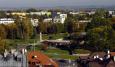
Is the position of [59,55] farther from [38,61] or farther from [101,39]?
[38,61]

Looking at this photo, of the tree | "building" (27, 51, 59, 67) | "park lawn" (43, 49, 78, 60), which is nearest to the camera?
"building" (27, 51, 59, 67)

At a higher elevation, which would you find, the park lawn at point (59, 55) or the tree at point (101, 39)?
the tree at point (101, 39)

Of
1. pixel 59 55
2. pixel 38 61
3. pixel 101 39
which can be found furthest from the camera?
pixel 101 39

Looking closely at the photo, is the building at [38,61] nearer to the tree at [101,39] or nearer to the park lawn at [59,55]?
the park lawn at [59,55]

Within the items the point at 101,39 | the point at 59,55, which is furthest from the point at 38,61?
the point at 101,39

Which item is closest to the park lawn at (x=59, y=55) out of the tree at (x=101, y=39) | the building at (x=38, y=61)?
the tree at (x=101, y=39)

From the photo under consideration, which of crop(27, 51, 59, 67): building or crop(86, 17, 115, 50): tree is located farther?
crop(86, 17, 115, 50): tree

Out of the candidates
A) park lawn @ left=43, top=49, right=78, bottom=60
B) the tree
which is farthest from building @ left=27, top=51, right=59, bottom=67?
the tree

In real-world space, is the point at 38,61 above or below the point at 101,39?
above

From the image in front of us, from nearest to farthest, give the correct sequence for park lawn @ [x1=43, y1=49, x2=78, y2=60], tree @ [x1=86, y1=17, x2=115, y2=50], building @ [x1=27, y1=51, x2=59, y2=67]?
1. building @ [x1=27, y1=51, x2=59, y2=67]
2. park lawn @ [x1=43, y1=49, x2=78, y2=60]
3. tree @ [x1=86, y1=17, x2=115, y2=50]

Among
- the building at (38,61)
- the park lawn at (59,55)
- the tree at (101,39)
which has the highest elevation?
the building at (38,61)

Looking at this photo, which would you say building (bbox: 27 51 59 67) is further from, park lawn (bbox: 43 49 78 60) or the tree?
the tree

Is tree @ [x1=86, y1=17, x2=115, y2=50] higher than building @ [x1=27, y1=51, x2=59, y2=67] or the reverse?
the reverse
